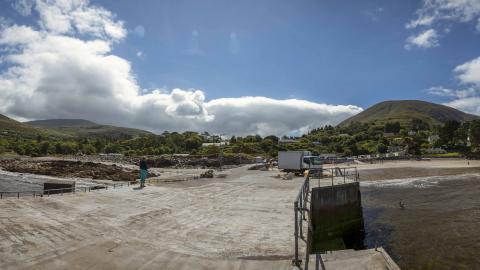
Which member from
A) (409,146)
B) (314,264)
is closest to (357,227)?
(314,264)

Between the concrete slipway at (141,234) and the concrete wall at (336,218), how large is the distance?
1.58 metres

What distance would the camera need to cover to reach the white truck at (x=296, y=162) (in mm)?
40781

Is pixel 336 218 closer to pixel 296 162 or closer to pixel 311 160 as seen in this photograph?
pixel 296 162

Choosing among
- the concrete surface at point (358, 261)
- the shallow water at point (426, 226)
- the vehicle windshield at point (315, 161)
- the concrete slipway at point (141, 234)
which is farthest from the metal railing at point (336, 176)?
the concrete surface at point (358, 261)

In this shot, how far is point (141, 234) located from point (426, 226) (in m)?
15.9

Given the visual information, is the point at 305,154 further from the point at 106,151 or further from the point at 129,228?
the point at 106,151

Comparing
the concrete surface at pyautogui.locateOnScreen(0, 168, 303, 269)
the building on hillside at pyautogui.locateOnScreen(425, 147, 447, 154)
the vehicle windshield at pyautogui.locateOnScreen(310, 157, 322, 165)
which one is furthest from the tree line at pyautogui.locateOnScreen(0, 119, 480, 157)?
the concrete surface at pyautogui.locateOnScreen(0, 168, 303, 269)

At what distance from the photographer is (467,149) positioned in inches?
4245

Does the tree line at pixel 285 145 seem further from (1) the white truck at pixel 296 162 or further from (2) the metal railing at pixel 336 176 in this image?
(2) the metal railing at pixel 336 176

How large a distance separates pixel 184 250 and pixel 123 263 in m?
1.78

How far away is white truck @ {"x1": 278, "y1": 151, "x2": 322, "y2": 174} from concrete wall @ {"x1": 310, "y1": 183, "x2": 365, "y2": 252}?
19509mm

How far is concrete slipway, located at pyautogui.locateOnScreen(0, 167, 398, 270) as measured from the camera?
8.19 meters

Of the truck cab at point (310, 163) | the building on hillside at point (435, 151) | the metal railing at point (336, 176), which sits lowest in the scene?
the metal railing at point (336, 176)

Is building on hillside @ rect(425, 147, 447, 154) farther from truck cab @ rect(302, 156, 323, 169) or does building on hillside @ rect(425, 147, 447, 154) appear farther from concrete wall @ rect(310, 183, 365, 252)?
concrete wall @ rect(310, 183, 365, 252)
